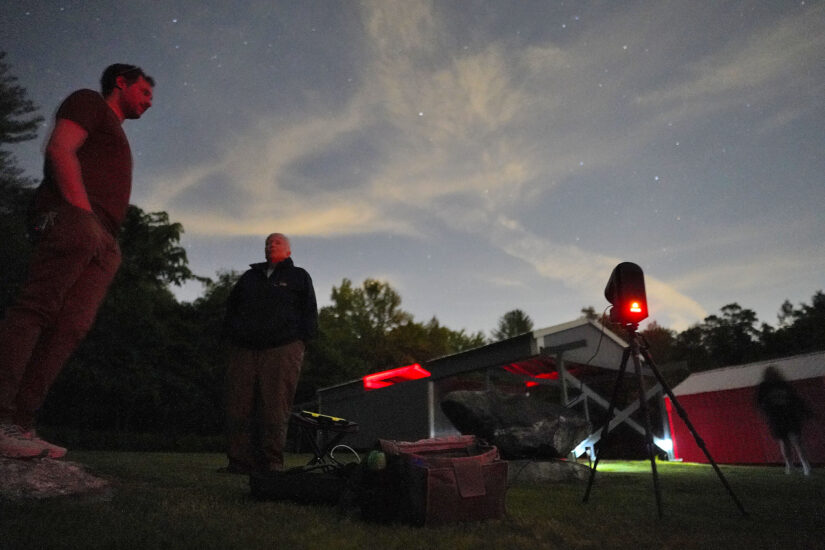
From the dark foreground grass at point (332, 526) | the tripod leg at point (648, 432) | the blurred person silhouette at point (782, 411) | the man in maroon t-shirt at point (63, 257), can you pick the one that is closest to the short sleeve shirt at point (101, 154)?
the man in maroon t-shirt at point (63, 257)

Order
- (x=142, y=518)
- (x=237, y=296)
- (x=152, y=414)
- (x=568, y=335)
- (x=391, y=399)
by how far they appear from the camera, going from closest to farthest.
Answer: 1. (x=142, y=518)
2. (x=237, y=296)
3. (x=568, y=335)
4. (x=391, y=399)
5. (x=152, y=414)

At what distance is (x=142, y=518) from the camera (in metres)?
2.01

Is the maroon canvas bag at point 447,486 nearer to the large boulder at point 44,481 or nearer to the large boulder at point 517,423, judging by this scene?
the large boulder at point 44,481

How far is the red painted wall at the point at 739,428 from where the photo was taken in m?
11.3

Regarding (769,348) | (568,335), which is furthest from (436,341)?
(568,335)

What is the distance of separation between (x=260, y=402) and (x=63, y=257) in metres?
2.39

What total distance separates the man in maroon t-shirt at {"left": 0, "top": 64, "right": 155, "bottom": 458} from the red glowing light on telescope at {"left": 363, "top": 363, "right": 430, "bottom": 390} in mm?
11004

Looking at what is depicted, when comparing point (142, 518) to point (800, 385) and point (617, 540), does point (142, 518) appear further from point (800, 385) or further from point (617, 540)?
point (800, 385)

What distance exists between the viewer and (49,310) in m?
2.22

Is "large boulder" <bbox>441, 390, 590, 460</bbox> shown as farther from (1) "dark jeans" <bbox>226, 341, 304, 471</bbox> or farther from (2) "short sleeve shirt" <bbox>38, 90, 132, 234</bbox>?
(2) "short sleeve shirt" <bbox>38, 90, 132, 234</bbox>

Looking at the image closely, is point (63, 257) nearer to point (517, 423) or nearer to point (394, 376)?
point (517, 423)

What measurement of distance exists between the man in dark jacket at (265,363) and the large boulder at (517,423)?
2992 millimetres

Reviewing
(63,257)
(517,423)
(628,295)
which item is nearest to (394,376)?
(517,423)

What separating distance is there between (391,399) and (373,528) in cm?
1388
